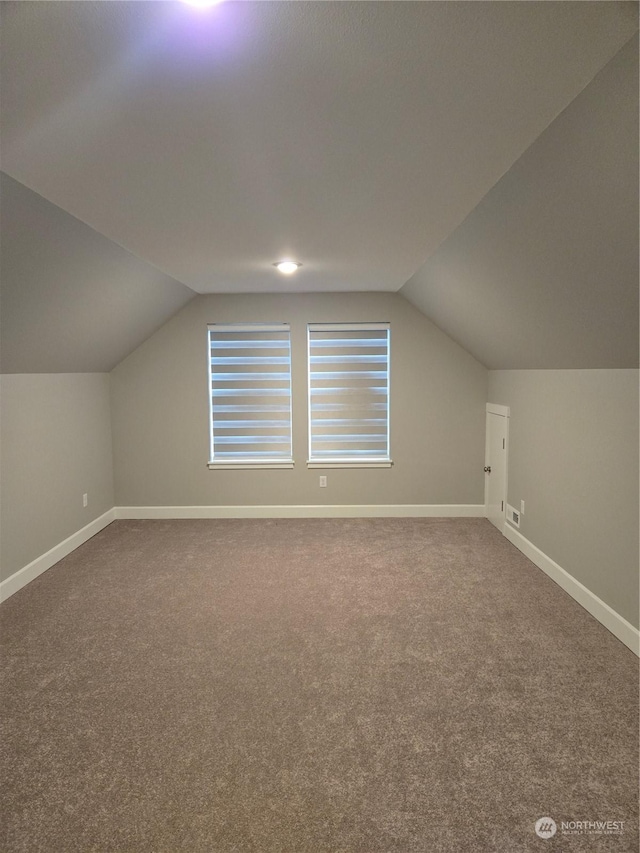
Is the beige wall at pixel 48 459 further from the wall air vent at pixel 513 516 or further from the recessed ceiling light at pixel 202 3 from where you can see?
the wall air vent at pixel 513 516

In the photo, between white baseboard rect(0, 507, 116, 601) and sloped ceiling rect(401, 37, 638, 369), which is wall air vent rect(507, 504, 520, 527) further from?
white baseboard rect(0, 507, 116, 601)

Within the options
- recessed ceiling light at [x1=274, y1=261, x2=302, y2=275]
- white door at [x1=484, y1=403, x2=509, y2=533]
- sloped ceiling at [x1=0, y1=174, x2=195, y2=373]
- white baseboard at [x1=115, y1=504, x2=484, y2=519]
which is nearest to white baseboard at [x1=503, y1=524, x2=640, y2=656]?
white door at [x1=484, y1=403, x2=509, y2=533]

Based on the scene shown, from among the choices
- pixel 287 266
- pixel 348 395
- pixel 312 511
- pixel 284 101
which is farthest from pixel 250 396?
pixel 284 101

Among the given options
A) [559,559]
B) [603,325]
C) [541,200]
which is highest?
[541,200]

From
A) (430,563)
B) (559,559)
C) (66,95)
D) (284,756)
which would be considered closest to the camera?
(66,95)

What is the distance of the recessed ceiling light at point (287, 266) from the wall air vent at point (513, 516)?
8.82 ft

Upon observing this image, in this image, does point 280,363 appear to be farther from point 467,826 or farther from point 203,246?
point 467,826

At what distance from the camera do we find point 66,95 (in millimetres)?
1450

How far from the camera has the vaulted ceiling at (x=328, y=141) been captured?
47.7 inches

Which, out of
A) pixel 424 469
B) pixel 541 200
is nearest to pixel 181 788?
pixel 541 200

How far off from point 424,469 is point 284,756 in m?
3.50

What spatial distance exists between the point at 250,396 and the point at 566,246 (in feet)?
11.6

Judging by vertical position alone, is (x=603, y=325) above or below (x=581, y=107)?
below

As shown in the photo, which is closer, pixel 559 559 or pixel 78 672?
pixel 78 672
